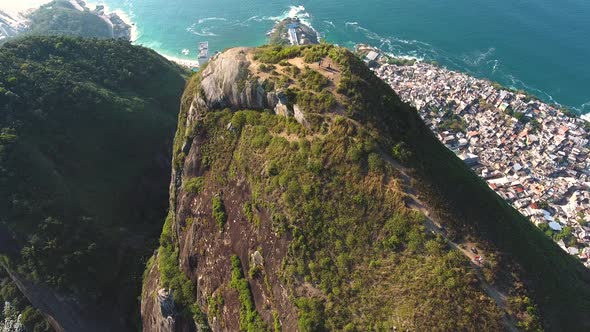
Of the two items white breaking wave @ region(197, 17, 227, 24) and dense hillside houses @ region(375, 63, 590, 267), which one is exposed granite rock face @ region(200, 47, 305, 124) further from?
white breaking wave @ region(197, 17, 227, 24)

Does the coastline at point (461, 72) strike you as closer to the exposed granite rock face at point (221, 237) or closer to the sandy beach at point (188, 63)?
the sandy beach at point (188, 63)

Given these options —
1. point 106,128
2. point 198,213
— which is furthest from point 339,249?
point 106,128

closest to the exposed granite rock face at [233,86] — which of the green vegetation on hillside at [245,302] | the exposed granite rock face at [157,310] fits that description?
the green vegetation on hillside at [245,302]

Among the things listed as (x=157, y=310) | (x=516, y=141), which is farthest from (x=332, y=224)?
(x=516, y=141)

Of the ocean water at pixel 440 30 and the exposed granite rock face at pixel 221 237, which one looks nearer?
the exposed granite rock face at pixel 221 237

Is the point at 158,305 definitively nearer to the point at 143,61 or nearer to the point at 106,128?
the point at 106,128
